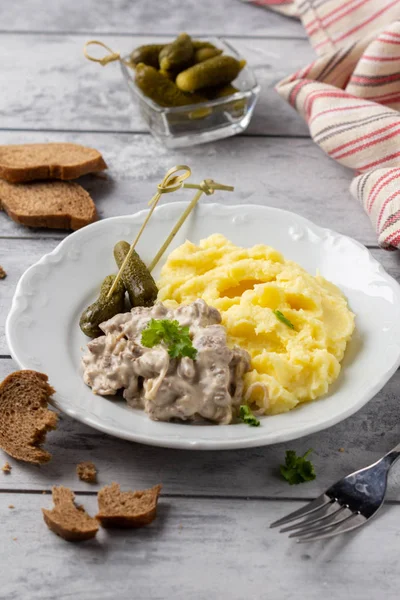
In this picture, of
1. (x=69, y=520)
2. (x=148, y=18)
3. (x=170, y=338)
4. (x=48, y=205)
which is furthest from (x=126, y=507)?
(x=148, y=18)

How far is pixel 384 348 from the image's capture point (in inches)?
131

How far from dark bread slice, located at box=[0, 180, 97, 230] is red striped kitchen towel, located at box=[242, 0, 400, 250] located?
153 cm

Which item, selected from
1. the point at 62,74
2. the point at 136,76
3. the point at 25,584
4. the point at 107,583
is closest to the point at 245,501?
the point at 107,583

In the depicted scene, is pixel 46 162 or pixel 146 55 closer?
pixel 46 162

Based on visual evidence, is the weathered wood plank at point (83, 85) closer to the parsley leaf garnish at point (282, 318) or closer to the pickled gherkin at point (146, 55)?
the pickled gherkin at point (146, 55)

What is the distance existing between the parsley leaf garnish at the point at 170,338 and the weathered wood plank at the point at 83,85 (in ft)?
8.78

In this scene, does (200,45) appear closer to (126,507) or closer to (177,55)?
(177,55)

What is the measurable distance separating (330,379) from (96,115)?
123 inches

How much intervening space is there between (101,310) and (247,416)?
0.89 metres

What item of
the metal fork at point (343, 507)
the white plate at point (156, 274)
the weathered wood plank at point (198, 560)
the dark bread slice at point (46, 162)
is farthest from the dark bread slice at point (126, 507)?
the dark bread slice at point (46, 162)

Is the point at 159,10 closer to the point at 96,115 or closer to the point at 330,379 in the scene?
the point at 96,115

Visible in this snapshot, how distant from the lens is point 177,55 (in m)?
5.01

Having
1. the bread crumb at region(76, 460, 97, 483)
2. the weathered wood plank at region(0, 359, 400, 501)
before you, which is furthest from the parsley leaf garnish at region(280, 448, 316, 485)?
the bread crumb at region(76, 460, 97, 483)

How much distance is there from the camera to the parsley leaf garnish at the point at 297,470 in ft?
9.80
